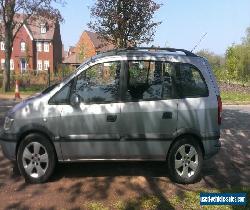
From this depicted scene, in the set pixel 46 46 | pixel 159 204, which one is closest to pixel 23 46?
pixel 46 46

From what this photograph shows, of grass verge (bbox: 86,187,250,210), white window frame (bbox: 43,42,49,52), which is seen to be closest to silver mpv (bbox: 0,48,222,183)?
grass verge (bbox: 86,187,250,210)

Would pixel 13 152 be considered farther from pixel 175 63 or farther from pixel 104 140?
pixel 175 63

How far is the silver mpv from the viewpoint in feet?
20.7

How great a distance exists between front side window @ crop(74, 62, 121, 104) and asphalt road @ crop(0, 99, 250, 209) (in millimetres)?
Result: 1278

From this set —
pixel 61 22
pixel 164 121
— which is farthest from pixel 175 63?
pixel 61 22

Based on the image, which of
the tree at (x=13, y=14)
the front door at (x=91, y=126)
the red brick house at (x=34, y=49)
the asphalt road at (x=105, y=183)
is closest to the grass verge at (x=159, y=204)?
the asphalt road at (x=105, y=183)

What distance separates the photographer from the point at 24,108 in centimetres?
637

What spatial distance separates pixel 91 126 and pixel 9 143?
1287 millimetres

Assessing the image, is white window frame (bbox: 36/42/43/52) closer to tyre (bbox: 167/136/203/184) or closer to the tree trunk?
the tree trunk

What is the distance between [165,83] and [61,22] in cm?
2207

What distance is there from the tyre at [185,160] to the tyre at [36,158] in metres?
1.83

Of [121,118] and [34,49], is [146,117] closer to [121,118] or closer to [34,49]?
[121,118]

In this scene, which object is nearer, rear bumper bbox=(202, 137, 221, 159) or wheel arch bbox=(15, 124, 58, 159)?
wheel arch bbox=(15, 124, 58, 159)

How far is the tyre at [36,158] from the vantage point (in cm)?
633
